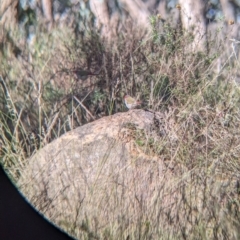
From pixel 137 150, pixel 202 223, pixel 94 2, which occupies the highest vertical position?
pixel 94 2

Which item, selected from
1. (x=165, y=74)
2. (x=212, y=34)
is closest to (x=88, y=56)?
(x=165, y=74)

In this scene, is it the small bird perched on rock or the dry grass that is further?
the small bird perched on rock

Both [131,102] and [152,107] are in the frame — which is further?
[131,102]

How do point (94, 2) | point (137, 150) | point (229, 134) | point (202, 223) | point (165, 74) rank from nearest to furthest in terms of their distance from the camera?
1. point (202, 223)
2. point (137, 150)
3. point (229, 134)
4. point (165, 74)
5. point (94, 2)

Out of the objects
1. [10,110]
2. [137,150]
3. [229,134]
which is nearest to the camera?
[137,150]

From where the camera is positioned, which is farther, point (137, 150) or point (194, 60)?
point (194, 60)

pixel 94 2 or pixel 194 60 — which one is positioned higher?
pixel 94 2

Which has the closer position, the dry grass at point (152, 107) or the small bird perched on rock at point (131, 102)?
the dry grass at point (152, 107)

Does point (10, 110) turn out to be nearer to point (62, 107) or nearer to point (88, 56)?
point (62, 107)
